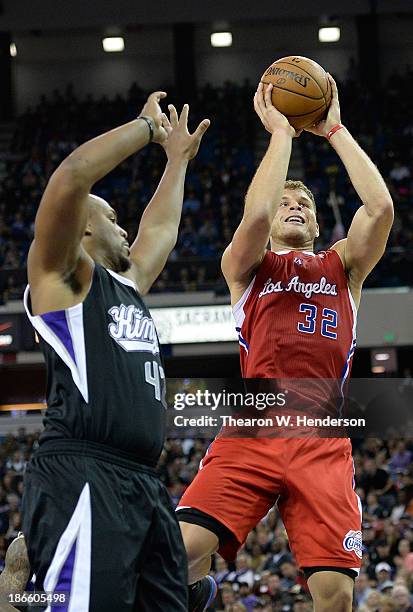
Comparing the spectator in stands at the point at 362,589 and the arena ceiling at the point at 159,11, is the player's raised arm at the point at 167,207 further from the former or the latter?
the arena ceiling at the point at 159,11

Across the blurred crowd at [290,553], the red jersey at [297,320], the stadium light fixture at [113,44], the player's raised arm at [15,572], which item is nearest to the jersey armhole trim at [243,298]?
the red jersey at [297,320]

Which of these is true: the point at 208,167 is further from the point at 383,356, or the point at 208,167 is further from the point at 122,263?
the point at 122,263

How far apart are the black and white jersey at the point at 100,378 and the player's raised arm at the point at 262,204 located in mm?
1487

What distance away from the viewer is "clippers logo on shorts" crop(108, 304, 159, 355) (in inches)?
144

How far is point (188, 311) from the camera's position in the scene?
1878cm

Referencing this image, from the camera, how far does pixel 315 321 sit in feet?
17.0

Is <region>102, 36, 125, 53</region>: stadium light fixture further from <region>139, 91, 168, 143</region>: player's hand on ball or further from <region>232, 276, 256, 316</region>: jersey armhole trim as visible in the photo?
<region>139, 91, 168, 143</region>: player's hand on ball

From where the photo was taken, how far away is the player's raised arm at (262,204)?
5.02 metres

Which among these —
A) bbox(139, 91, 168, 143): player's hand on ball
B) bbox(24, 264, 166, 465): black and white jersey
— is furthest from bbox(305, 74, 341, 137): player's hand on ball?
bbox(24, 264, 166, 465): black and white jersey

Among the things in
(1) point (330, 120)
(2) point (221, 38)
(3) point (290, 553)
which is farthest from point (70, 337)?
(2) point (221, 38)

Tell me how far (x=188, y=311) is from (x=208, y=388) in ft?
37.7

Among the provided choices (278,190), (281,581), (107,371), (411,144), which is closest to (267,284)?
(278,190)

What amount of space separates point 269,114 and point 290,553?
8144 mm

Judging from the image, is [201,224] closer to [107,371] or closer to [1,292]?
[1,292]
